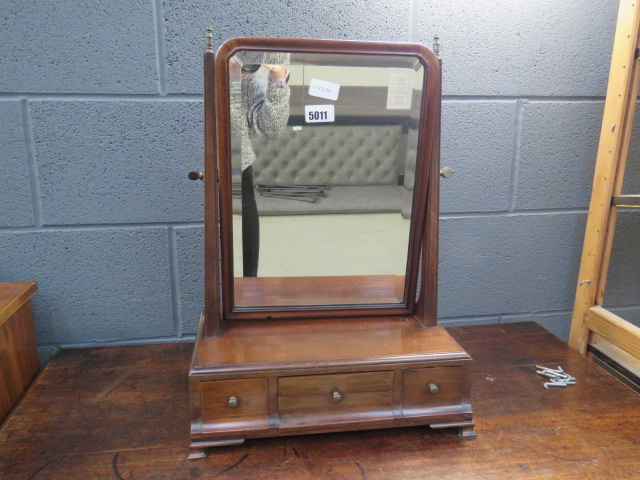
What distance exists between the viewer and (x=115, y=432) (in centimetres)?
80

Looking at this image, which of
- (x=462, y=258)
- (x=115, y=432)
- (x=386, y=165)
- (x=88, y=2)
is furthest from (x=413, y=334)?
(x=88, y=2)

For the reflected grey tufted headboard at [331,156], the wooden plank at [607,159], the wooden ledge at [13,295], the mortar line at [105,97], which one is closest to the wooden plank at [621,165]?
the wooden plank at [607,159]

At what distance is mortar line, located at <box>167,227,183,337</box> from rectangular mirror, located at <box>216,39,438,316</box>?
0.29 m

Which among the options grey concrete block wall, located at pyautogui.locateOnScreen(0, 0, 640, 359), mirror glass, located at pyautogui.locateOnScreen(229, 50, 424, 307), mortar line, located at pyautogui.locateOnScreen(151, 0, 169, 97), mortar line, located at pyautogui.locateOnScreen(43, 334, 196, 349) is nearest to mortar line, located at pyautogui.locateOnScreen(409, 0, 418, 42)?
grey concrete block wall, located at pyautogui.locateOnScreen(0, 0, 640, 359)

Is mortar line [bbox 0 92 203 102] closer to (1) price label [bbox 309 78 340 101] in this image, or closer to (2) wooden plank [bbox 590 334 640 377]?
(1) price label [bbox 309 78 340 101]

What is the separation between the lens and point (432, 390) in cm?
80

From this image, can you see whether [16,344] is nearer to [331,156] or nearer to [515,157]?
[331,156]

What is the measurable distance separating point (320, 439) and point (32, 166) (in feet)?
2.79

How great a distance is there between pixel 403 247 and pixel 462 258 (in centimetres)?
38

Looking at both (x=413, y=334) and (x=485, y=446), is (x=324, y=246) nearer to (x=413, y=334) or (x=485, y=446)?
(x=413, y=334)

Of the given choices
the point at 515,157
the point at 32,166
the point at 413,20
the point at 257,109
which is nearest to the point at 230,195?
the point at 257,109

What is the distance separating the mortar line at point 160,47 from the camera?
0.99 m

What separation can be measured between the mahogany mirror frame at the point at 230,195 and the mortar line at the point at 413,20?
317 mm

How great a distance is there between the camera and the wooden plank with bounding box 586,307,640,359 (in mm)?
1026
